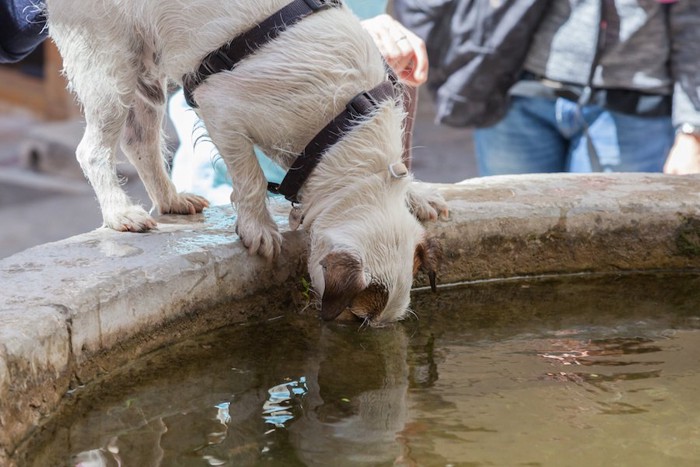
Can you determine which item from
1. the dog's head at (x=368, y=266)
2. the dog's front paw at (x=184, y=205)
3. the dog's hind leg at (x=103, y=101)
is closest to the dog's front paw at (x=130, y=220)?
the dog's hind leg at (x=103, y=101)

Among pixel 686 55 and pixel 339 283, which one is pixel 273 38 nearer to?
pixel 339 283

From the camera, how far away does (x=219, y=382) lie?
2.87m

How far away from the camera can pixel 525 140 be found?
4.64 metres

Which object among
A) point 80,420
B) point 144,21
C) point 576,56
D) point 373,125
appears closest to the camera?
point 80,420

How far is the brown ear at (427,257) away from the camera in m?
3.26

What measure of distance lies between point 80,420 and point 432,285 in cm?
133

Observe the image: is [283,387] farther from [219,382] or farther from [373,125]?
[373,125]

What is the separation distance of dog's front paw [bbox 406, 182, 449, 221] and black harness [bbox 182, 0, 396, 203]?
47 centimetres

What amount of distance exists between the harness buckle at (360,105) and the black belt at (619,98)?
150 cm

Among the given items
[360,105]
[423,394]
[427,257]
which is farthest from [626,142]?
[423,394]

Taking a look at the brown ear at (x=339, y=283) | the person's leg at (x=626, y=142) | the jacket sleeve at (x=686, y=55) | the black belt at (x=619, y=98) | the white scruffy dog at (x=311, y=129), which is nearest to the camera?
the brown ear at (x=339, y=283)

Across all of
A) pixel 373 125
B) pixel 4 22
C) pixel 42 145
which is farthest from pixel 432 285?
pixel 42 145

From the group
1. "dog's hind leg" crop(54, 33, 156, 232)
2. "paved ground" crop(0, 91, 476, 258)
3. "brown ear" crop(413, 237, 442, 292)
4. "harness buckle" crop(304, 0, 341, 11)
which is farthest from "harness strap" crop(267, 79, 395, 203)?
"paved ground" crop(0, 91, 476, 258)

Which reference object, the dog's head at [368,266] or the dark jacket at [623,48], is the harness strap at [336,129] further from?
the dark jacket at [623,48]
